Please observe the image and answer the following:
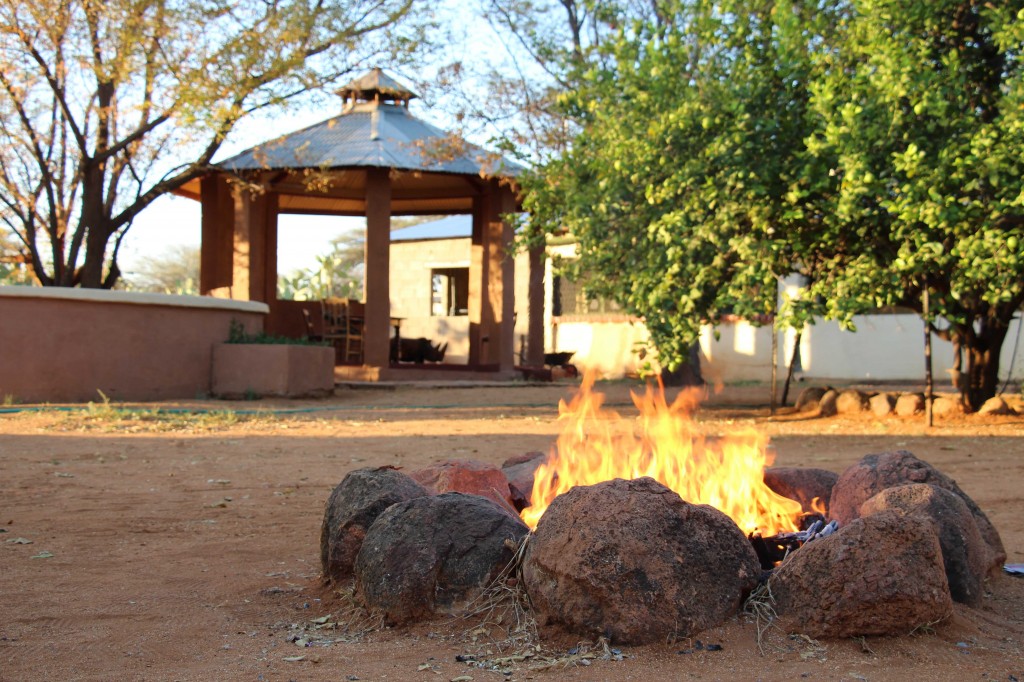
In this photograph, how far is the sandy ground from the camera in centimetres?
307

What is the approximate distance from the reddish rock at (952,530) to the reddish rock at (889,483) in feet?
1.14

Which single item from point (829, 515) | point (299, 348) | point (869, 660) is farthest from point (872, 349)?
point (869, 660)

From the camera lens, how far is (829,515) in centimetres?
461

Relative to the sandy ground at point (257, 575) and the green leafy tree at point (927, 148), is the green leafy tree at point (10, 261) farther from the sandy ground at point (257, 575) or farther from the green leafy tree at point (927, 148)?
the green leafy tree at point (927, 148)

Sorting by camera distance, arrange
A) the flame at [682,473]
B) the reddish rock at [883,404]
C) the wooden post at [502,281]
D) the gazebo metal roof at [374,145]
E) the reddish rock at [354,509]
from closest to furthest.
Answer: the reddish rock at [354,509], the flame at [682,473], the reddish rock at [883,404], the gazebo metal roof at [374,145], the wooden post at [502,281]

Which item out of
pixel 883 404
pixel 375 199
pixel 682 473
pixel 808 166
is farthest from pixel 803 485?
pixel 375 199

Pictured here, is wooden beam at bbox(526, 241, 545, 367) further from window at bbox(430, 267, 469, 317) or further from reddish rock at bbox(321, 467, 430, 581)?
reddish rock at bbox(321, 467, 430, 581)

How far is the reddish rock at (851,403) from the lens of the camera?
1252 centimetres

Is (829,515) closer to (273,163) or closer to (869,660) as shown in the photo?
(869,660)

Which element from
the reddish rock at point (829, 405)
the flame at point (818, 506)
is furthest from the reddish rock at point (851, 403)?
the flame at point (818, 506)

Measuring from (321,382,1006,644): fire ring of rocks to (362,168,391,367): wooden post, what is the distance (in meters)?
13.4

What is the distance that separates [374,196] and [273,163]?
1797mm

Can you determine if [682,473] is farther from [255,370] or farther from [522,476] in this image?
[255,370]

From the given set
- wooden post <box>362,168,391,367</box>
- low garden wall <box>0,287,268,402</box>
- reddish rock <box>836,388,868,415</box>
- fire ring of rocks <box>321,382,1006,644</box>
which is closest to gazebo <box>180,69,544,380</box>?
wooden post <box>362,168,391,367</box>
